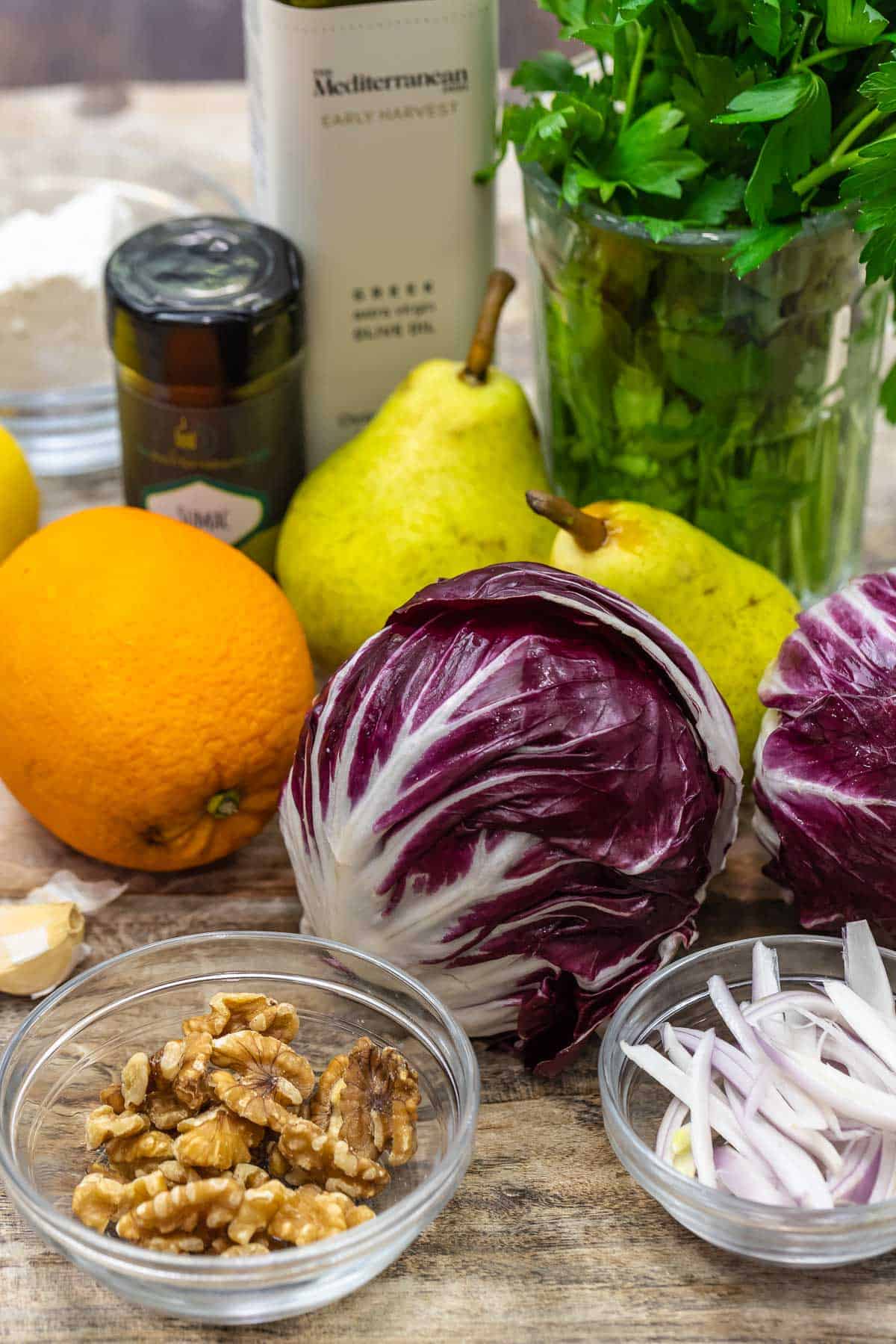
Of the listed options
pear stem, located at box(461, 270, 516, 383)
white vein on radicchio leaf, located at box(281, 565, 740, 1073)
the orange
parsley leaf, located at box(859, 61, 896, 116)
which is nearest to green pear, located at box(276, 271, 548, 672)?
pear stem, located at box(461, 270, 516, 383)

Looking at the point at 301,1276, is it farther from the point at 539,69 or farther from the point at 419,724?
the point at 539,69

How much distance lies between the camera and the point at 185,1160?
77 cm

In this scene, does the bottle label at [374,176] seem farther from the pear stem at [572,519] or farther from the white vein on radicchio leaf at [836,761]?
the white vein on radicchio leaf at [836,761]

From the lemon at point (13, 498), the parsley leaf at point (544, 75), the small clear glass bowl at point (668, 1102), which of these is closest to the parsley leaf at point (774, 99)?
the parsley leaf at point (544, 75)

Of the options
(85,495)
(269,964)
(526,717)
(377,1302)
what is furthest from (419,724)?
(85,495)

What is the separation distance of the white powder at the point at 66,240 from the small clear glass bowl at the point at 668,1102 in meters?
0.80

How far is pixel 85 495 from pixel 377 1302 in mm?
790

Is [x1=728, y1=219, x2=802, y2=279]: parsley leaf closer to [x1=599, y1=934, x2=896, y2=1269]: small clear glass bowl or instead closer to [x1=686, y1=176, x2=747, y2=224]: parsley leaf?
[x1=686, y1=176, x2=747, y2=224]: parsley leaf

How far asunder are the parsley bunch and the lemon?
0.42 metres

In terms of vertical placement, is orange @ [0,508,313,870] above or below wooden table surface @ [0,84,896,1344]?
above

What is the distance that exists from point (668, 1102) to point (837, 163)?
55 cm

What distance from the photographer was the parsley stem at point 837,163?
924mm

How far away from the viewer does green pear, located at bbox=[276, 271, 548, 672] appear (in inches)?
43.0

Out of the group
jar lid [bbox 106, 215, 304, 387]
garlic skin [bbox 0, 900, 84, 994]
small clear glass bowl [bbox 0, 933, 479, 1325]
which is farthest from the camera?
jar lid [bbox 106, 215, 304, 387]
